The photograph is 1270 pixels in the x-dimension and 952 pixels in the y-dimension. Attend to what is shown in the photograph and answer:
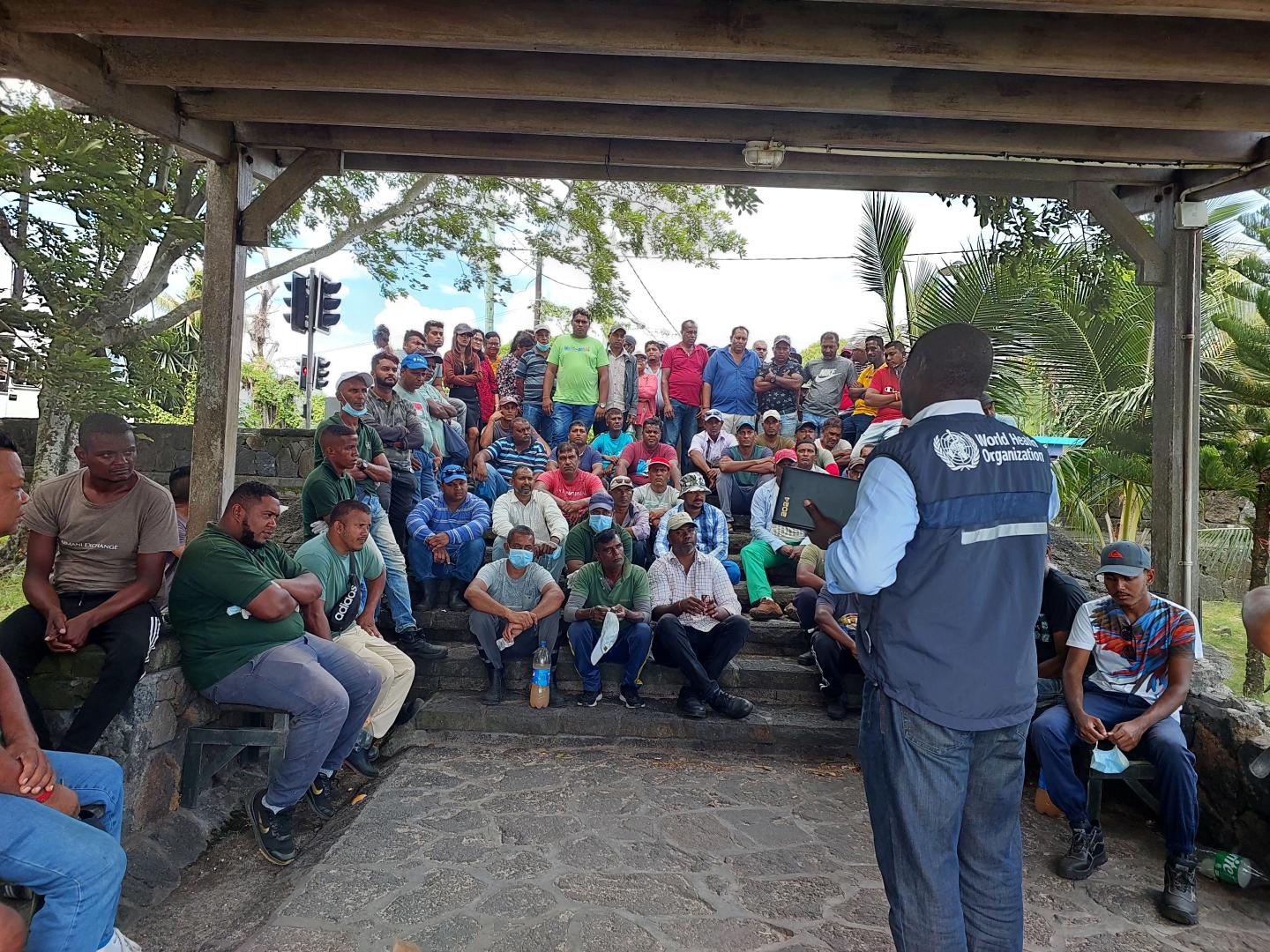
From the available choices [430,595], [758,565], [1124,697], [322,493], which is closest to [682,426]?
[758,565]

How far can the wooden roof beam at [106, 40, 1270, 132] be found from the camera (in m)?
4.49

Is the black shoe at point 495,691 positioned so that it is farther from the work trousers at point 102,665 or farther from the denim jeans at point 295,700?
the work trousers at point 102,665

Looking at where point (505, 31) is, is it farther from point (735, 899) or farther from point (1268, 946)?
point (1268, 946)

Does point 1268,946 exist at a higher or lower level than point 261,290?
lower

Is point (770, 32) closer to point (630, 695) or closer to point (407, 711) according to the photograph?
point (630, 695)

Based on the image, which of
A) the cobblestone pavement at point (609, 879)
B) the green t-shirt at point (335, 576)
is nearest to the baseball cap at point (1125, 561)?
the cobblestone pavement at point (609, 879)

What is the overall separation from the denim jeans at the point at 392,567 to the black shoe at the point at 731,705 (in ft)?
7.47

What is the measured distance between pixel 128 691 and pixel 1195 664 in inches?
217

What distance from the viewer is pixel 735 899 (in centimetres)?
364

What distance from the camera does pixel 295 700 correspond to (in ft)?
13.8

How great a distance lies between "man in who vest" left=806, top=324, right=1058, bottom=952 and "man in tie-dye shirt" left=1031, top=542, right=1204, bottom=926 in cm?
193

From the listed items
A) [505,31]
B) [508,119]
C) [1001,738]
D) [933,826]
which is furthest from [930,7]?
[933,826]

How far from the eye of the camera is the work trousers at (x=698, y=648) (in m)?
5.88

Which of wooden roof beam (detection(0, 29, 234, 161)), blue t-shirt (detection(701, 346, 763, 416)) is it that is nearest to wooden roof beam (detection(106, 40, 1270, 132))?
wooden roof beam (detection(0, 29, 234, 161))
